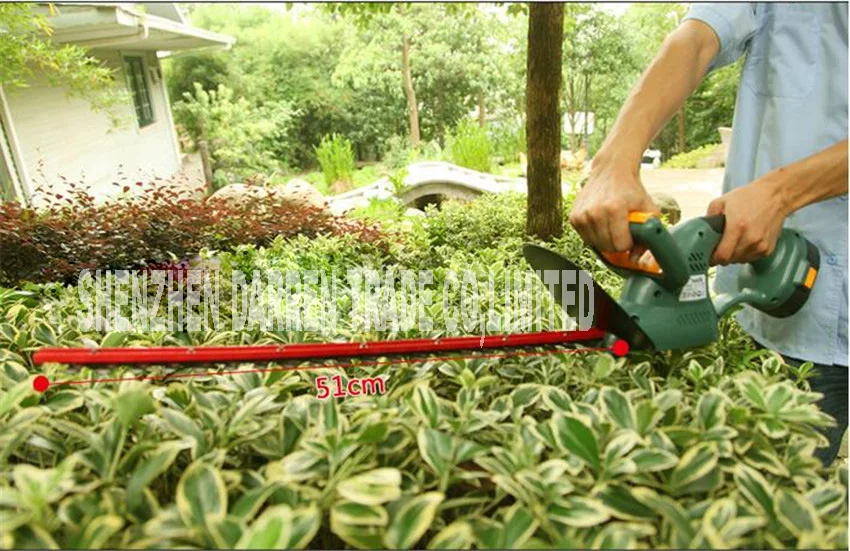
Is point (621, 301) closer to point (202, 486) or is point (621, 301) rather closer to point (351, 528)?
point (351, 528)

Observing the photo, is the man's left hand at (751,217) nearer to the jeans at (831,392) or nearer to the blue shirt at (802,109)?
the blue shirt at (802,109)

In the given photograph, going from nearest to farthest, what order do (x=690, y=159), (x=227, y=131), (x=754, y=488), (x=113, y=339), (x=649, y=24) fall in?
(x=754, y=488), (x=113, y=339), (x=690, y=159), (x=649, y=24), (x=227, y=131)

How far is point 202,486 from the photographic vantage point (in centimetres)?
66

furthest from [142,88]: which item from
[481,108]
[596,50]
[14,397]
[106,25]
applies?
[14,397]

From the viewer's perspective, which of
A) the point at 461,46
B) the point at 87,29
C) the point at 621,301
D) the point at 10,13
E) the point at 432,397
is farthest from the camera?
the point at 461,46

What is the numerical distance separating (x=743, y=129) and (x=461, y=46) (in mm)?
12387

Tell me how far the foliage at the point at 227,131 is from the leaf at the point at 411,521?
11378mm

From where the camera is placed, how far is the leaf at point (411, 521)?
61 cm

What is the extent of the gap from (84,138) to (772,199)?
7.70 meters

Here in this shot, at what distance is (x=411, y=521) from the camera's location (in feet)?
2.06

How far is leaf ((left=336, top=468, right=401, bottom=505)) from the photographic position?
64 centimetres

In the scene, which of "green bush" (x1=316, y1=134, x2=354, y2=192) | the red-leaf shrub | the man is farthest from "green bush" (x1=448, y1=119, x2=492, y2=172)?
the man

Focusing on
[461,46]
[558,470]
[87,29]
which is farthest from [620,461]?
[461,46]

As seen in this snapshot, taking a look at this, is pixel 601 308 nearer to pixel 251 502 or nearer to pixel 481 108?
pixel 251 502
